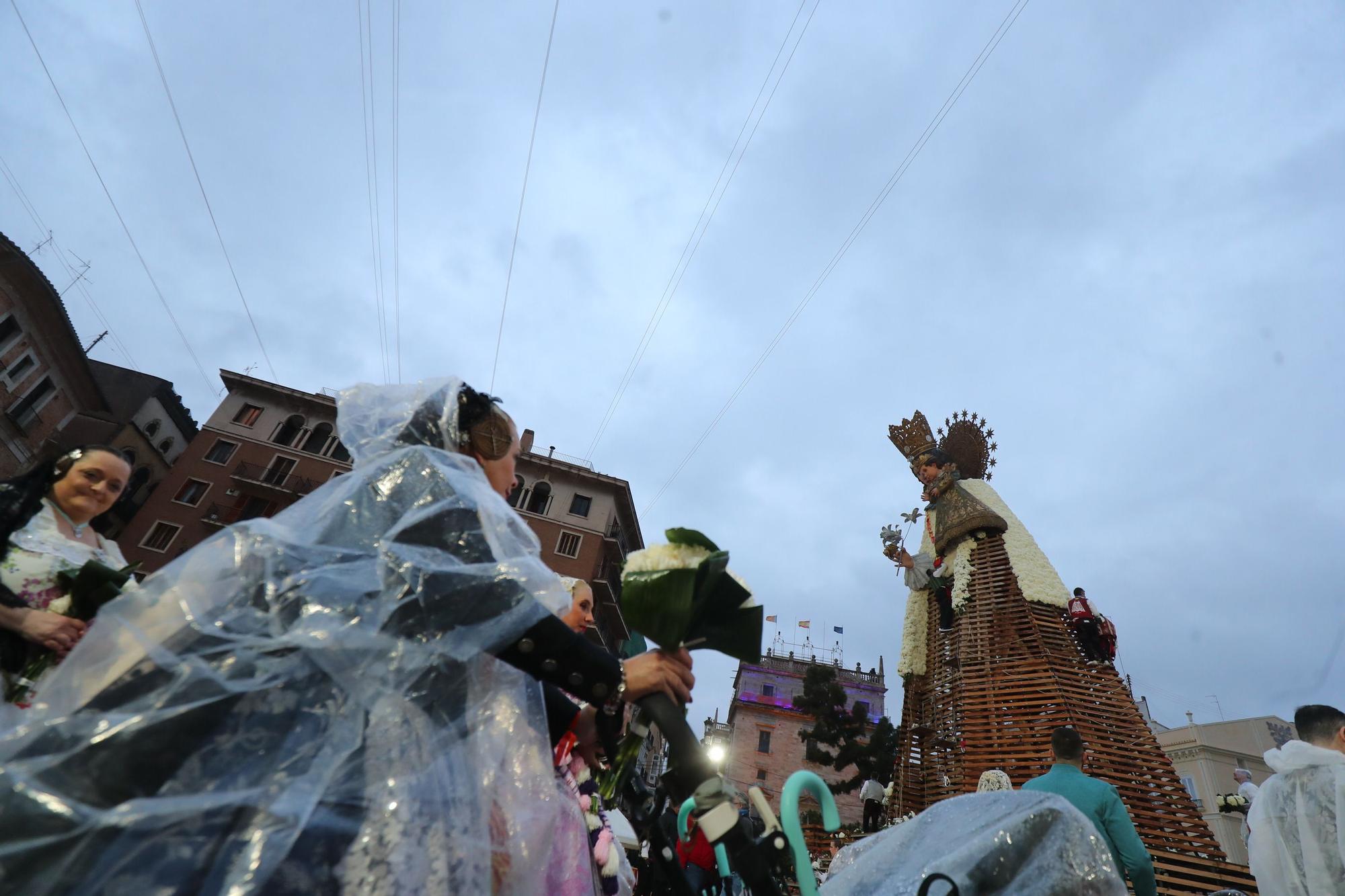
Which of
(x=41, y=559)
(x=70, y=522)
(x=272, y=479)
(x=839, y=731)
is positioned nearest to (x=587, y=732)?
(x=41, y=559)

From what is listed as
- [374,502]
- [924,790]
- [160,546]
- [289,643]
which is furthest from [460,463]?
[160,546]

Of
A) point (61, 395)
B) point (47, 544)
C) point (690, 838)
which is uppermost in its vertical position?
point (61, 395)

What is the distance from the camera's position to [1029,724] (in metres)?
5.62

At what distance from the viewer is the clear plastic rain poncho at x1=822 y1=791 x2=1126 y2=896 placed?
1.69 meters

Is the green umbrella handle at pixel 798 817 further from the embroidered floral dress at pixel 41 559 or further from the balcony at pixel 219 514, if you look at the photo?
the balcony at pixel 219 514

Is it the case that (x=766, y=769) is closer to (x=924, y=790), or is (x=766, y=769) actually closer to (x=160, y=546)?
(x=160, y=546)

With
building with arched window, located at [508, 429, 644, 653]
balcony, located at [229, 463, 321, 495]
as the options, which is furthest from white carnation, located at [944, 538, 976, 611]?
balcony, located at [229, 463, 321, 495]

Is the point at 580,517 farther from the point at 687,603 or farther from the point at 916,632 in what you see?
the point at 687,603

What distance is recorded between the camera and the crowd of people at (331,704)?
1.07m

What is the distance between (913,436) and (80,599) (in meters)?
8.86

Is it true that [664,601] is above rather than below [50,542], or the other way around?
below

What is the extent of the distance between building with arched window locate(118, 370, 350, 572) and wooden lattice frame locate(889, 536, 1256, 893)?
23706mm

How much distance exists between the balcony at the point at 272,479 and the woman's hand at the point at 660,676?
28563mm

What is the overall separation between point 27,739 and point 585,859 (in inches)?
65.2
